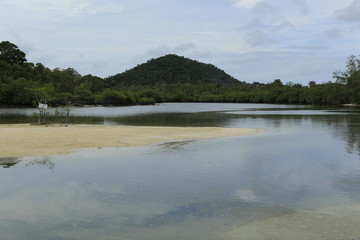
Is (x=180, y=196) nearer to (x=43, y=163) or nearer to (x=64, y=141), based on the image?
(x=43, y=163)

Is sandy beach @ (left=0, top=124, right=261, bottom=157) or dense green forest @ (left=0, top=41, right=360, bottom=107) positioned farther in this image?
dense green forest @ (left=0, top=41, right=360, bottom=107)

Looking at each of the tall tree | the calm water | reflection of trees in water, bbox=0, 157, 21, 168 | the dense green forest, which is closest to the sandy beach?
reflection of trees in water, bbox=0, 157, 21, 168

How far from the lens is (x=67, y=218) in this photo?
8711 millimetres

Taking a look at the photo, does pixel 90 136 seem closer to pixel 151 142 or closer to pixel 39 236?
pixel 151 142

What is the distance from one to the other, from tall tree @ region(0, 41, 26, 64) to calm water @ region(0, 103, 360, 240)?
105166 mm

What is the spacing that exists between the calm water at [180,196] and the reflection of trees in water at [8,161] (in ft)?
0.14

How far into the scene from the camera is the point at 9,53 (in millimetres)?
109875

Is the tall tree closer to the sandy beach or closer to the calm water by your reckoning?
the sandy beach

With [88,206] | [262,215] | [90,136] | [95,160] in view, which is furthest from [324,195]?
[90,136]

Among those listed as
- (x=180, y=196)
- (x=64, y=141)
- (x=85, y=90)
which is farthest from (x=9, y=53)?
(x=180, y=196)

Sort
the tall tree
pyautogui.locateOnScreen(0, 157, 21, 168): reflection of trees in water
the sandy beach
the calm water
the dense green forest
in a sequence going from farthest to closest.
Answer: the tall tree
the dense green forest
the sandy beach
pyautogui.locateOnScreen(0, 157, 21, 168): reflection of trees in water
the calm water

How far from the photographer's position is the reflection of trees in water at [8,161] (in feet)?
49.4

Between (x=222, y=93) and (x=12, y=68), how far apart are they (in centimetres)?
11686

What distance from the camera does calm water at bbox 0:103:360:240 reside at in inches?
313
